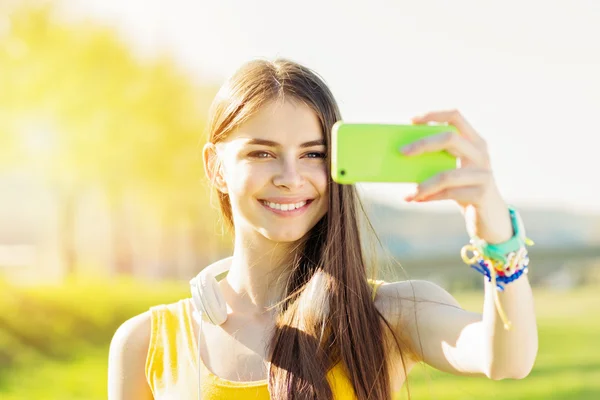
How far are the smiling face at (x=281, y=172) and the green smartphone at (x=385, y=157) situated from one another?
502 millimetres

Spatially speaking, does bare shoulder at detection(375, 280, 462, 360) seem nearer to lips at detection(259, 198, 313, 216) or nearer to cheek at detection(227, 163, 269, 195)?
lips at detection(259, 198, 313, 216)

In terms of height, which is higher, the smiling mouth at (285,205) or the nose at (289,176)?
the nose at (289,176)

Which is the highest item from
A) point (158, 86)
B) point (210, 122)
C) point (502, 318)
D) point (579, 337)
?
point (158, 86)

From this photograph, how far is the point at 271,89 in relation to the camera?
2.42 m

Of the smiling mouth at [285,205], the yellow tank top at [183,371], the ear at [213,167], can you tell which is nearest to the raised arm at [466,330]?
the yellow tank top at [183,371]

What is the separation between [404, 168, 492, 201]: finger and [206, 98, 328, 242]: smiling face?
67 cm

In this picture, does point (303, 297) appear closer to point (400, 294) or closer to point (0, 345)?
point (400, 294)

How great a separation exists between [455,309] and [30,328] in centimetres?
1162

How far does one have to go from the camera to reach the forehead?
7.61ft

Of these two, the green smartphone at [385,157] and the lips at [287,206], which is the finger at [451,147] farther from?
the lips at [287,206]

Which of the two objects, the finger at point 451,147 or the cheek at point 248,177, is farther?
the cheek at point 248,177

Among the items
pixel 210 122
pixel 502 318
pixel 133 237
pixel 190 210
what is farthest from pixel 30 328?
pixel 502 318

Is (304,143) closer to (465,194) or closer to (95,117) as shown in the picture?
(465,194)

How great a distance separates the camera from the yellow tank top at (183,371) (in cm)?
232
